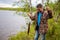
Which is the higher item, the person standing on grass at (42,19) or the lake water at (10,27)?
the person standing on grass at (42,19)

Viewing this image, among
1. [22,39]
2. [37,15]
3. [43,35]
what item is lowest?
[22,39]

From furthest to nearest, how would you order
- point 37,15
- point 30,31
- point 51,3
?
1. point 30,31
2. point 51,3
3. point 37,15

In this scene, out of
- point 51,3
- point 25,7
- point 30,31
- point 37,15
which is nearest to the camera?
point 37,15

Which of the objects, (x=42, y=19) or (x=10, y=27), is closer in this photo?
(x=42, y=19)

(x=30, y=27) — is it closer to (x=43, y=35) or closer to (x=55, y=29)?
(x=55, y=29)

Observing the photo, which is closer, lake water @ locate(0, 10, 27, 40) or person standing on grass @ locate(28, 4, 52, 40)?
person standing on grass @ locate(28, 4, 52, 40)

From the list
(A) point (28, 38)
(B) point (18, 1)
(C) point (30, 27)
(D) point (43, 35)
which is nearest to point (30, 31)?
(C) point (30, 27)

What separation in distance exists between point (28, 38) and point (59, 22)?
178cm

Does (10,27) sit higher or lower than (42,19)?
lower

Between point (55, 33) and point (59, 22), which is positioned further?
point (59, 22)

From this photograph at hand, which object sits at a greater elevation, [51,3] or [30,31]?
[51,3]

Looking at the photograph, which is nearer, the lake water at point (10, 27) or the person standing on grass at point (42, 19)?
the person standing on grass at point (42, 19)

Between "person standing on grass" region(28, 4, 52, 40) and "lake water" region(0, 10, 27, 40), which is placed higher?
"person standing on grass" region(28, 4, 52, 40)

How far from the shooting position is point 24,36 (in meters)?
11.8
